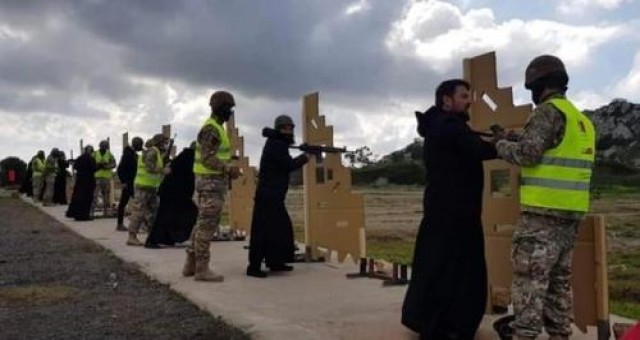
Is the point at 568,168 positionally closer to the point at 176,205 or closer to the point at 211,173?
the point at 211,173

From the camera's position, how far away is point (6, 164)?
4866cm

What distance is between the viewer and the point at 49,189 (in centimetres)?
2764

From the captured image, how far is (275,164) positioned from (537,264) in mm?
4695

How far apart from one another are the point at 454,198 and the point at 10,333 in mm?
3482

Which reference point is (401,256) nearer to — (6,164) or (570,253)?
(570,253)

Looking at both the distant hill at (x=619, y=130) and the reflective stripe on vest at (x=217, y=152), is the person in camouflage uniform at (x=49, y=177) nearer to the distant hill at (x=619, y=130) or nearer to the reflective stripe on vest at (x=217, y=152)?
the reflective stripe on vest at (x=217, y=152)

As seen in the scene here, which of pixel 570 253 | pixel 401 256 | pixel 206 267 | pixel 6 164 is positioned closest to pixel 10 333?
pixel 206 267

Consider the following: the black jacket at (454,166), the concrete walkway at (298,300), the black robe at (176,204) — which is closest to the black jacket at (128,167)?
the black robe at (176,204)

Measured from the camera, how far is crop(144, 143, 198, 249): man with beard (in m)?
12.7

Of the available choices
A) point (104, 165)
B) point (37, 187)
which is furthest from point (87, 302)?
point (37, 187)

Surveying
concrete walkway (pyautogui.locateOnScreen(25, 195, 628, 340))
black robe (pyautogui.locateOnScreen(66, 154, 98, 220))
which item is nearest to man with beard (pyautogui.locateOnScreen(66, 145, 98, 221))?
black robe (pyautogui.locateOnScreen(66, 154, 98, 220))

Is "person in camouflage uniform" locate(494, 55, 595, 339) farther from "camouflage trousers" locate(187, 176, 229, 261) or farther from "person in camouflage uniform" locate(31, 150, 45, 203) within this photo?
"person in camouflage uniform" locate(31, 150, 45, 203)

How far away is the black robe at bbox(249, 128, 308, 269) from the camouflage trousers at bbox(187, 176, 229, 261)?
716mm

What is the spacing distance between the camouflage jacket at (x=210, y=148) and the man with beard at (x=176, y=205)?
3983 mm
